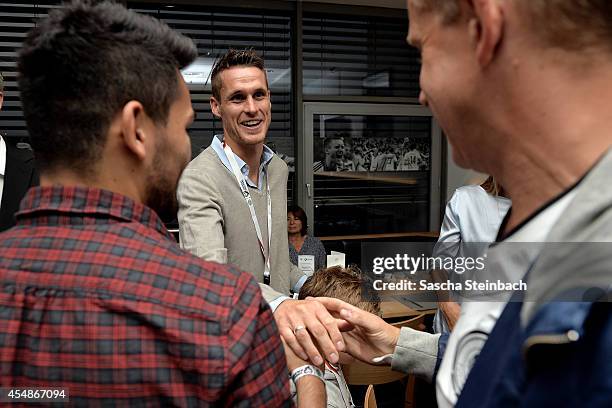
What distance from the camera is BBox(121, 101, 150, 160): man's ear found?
837 mm

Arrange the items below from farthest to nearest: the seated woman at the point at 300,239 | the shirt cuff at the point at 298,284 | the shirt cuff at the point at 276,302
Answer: the seated woman at the point at 300,239 → the shirt cuff at the point at 298,284 → the shirt cuff at the point at 276,302

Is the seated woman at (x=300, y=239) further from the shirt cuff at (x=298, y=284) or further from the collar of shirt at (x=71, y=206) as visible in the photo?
the collar of shirt at (x=71, y=206)

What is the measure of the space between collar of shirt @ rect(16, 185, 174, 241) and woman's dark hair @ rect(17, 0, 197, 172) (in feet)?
0.20

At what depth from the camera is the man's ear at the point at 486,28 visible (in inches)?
18.1

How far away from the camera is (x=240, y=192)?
1.90 m

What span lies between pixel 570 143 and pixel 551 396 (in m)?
0.25

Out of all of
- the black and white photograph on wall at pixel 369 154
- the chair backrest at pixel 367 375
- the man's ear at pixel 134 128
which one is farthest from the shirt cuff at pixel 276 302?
the black and white photograph on wall at pixel 369 154

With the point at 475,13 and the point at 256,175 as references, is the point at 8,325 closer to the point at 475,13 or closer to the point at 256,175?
the point at 475,13

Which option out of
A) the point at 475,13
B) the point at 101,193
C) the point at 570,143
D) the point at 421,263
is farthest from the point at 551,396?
the point at 421,263

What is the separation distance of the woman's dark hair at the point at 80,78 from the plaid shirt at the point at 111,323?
0.45 ft

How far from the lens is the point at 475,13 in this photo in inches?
18.9

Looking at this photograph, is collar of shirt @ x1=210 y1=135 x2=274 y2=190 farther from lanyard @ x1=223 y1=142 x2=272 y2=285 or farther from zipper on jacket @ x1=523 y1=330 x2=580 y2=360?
zipper on jacket @ x1=523 y1=330 x2=580 y2=360

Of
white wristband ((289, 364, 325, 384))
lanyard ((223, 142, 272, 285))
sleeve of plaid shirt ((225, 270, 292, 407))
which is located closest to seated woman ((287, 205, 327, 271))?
lanyard ((223, 142, 272, 285))

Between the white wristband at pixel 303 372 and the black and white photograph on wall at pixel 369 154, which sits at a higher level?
the black and white photograph on wall at pixel 369 154
